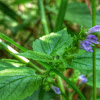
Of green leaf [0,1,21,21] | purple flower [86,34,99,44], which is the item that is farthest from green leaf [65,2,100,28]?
purple flower [86,34,99,44]

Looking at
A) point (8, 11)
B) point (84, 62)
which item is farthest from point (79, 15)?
point (84, 62)

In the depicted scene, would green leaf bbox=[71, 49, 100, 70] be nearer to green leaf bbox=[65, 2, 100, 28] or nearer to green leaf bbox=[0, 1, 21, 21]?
green leaf bbox=[65, 2, 100, 28]

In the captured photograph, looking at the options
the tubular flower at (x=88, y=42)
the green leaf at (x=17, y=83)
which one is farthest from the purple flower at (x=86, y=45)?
the green leaf at (x=17, y=83)

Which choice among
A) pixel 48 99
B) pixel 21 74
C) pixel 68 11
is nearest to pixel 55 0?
pixel 68 11

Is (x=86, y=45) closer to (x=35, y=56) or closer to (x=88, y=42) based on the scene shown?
(x=88, y=42)

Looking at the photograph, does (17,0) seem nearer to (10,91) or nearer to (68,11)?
(68,11)

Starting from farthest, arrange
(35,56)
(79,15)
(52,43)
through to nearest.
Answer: (79,15)
(52,43)
(35,56)
